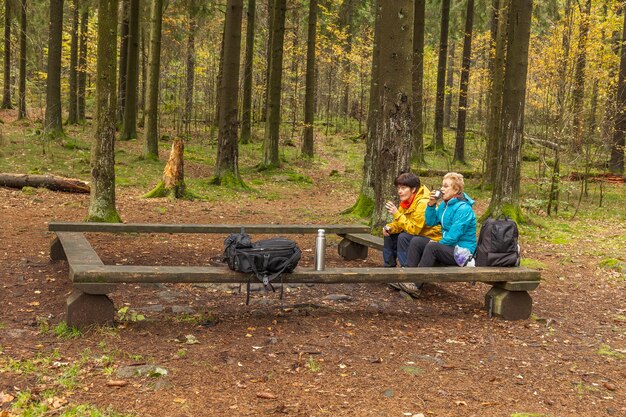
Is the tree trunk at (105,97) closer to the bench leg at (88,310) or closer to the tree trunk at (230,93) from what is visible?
the bench leg at (88,310)

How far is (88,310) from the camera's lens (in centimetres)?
500

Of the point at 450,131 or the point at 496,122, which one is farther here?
the point at 450,131

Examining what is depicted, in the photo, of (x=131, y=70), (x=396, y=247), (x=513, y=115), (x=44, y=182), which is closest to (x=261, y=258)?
(x=396, y=247)

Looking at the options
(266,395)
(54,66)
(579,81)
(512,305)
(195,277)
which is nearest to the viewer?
(266,395)

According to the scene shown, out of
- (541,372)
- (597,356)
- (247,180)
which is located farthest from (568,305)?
(247,180)

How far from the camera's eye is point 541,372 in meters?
4.70

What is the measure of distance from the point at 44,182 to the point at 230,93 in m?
4.73

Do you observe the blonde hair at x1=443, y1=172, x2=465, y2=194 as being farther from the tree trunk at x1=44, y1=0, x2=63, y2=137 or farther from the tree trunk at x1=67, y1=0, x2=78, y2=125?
the tree trunk at x1=67, y1=0, x2=78, y2=125

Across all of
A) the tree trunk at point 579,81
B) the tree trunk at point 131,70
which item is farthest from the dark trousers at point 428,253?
the tree trunk at point 131,70

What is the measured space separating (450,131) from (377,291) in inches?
1264

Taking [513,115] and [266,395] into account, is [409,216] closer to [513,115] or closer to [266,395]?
[266,395]

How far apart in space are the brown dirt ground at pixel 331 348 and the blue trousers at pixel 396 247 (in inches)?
15.6

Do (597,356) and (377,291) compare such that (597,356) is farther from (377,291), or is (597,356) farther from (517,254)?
(377,291)

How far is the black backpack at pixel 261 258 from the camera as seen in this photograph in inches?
204
